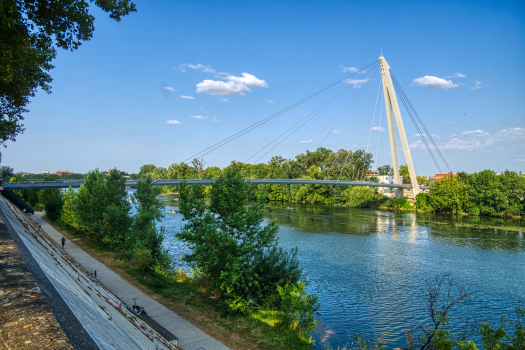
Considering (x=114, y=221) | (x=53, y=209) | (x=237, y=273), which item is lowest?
(x=237, y=273)

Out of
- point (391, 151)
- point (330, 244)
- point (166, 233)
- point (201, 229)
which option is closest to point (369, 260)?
point (330, 244)

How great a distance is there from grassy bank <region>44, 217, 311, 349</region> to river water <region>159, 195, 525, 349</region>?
5.81ft

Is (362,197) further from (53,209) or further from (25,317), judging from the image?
(25,317)

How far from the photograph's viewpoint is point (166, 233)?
29.7 metres

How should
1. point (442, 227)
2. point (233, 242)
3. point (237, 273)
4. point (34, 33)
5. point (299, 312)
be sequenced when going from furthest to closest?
point (442, 227)
point (233, 242)
point (237, 273)
point (299, 312)
point (34, 33)

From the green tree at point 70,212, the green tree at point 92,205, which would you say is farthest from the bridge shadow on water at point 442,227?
the green tree at point 70,212

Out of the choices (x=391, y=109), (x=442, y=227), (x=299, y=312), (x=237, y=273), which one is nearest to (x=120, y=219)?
(x=237, y=273)

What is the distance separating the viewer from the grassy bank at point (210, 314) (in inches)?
416

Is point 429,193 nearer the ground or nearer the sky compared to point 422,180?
nearer the ground

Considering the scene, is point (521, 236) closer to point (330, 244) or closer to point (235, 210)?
point (330, 244)

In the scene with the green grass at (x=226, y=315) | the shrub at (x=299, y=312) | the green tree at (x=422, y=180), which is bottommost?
the green grass at (x=226, y=315)

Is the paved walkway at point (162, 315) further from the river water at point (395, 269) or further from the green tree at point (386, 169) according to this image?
Result: the green tree at point (386, 169)

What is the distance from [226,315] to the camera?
40.6 feet

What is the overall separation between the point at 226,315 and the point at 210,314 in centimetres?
65
